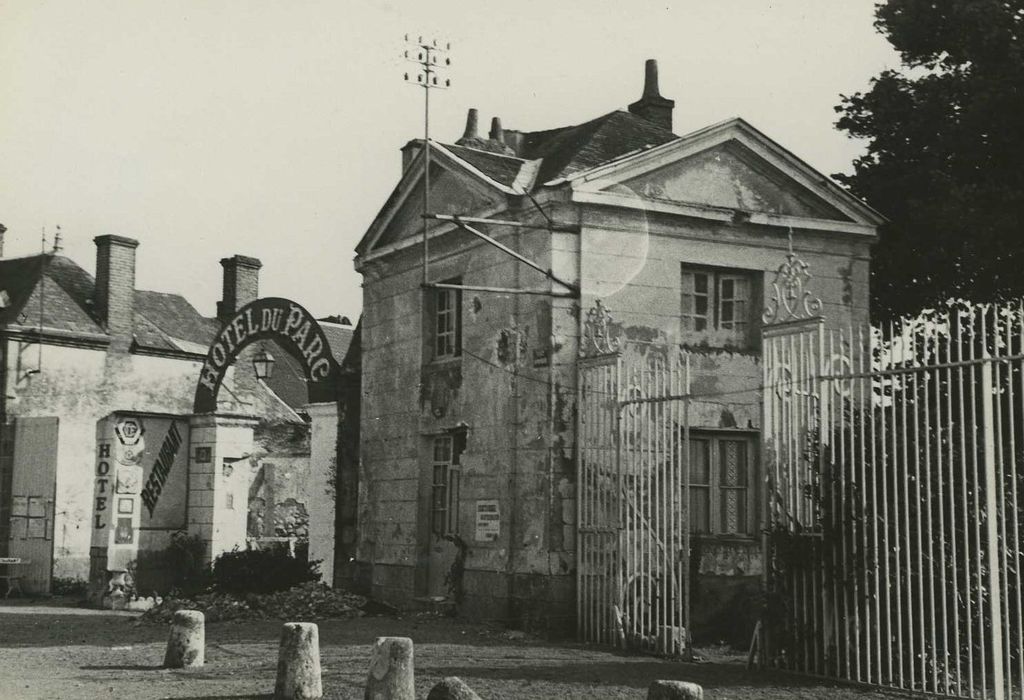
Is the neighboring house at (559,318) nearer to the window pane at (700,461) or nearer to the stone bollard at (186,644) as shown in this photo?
the window pane at (700,461)

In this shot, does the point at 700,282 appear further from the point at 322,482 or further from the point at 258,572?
the point at 322,482

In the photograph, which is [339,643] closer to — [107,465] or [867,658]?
[867,658]

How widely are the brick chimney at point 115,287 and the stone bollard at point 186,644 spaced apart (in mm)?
15215

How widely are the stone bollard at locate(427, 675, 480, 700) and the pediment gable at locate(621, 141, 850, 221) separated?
8516 millimetres

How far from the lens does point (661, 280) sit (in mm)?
15312

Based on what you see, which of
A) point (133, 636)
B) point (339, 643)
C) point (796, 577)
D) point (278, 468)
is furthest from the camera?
point (278, 468)

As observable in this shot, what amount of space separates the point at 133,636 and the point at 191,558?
7334mm

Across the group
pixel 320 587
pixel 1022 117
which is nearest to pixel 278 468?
pixel 320 587

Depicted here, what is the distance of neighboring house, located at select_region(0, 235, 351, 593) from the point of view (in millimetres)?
22688

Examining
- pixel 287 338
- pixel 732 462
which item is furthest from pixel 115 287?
pixel 732 462

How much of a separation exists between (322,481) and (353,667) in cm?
1395

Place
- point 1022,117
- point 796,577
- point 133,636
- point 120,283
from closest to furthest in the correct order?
point 796,577, point 133,636, point 1022,117, point 120,283

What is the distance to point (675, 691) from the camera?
23.6 feet

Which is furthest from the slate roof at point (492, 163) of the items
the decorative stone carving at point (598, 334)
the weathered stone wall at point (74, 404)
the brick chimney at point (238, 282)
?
the brick chimney at point (238, 282)
